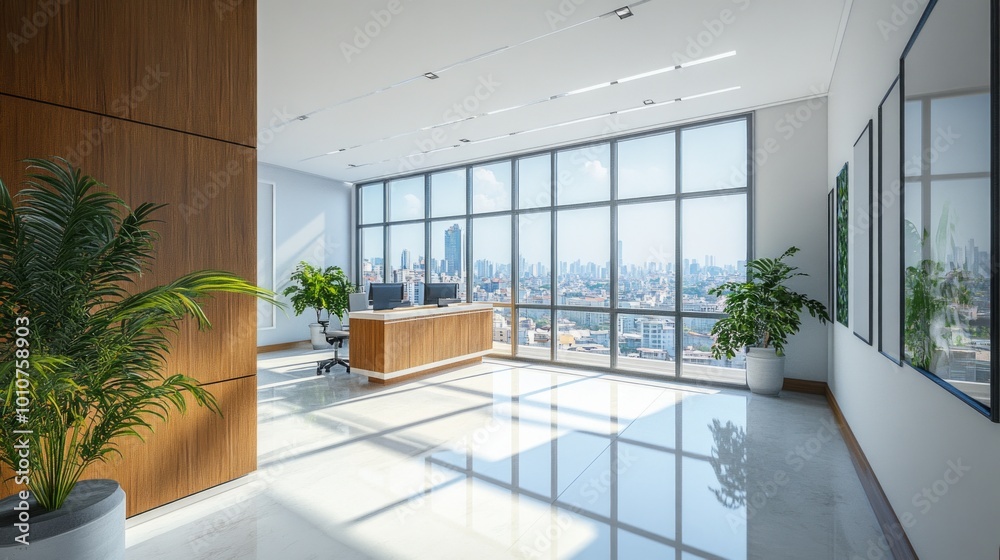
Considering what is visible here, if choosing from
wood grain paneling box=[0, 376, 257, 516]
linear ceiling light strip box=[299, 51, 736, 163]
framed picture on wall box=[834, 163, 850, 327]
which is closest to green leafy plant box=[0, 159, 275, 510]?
wood grain paneling box=[0, 376, 257, 516]

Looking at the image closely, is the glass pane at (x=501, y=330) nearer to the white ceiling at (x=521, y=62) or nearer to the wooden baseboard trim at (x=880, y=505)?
the white ceiling at (x=521, y=62)

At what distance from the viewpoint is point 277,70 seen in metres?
4.59

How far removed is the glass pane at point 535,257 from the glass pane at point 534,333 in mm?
223

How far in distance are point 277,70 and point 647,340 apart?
18.7ft

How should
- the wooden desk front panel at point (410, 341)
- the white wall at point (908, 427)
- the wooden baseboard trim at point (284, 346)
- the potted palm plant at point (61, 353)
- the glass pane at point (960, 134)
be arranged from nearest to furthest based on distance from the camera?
the glass pane at point (960, 134) → the white wall at point (908, 427) → the potted palm plant at point (61, 353) → the wooden desk front panel at point (410, 341) → the wooden baseboard trim at point (284, 346)

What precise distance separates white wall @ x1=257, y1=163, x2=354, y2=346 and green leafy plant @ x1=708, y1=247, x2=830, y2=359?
719cm

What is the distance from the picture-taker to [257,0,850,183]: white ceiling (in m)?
3.63

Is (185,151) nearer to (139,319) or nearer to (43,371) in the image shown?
(139,319)

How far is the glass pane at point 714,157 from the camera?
19.6ft

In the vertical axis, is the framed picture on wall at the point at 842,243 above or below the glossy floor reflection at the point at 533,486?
above

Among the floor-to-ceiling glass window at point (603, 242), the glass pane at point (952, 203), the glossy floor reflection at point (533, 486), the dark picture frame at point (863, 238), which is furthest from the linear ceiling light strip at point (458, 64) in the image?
the glossy floor reflection at point (533, 486)

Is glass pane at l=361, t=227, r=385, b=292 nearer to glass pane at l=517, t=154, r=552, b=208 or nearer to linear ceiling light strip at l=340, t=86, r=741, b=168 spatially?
linear ceiling light strip at l=340, t=86, r=741, b=168

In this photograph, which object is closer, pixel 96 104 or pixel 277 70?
pixel 96 104

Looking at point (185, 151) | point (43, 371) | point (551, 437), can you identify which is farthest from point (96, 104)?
point (551, 437)
